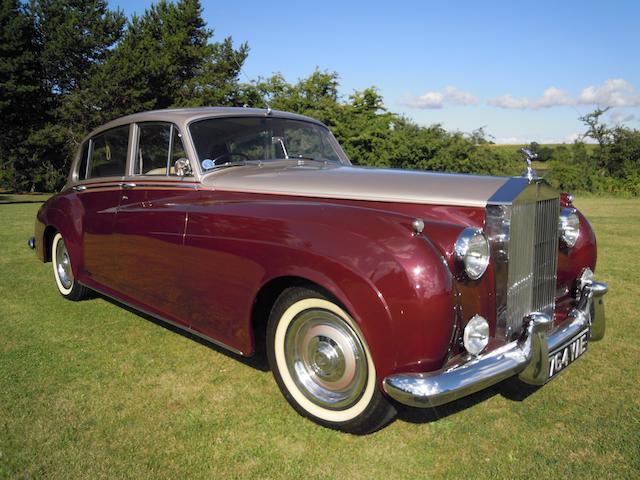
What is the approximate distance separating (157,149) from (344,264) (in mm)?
2161

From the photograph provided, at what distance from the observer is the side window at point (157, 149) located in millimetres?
3658

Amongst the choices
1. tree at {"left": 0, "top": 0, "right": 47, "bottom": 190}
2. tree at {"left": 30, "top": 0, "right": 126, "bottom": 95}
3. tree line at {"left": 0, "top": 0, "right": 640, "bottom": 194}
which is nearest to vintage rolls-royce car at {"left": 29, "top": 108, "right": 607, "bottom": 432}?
tree line at {"left": 0, "top": 0, "right": 640, "bottom": 194}

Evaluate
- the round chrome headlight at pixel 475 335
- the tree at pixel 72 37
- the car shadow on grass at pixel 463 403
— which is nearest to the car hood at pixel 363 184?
the round chrome headlight at pixel 475 335

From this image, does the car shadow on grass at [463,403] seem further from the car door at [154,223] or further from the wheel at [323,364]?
the car door at [154,223]

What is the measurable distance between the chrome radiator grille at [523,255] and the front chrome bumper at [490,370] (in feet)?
0.49

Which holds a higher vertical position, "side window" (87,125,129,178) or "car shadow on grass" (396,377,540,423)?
"side window" (87,125,129,178)

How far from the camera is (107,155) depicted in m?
4.43

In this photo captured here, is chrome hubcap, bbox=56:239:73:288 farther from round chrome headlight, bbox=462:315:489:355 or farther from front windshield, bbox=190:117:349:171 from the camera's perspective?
round chrome headlight, bbox=462:315:489:355

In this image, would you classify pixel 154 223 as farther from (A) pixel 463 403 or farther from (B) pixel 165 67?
(B) pixel 165 67

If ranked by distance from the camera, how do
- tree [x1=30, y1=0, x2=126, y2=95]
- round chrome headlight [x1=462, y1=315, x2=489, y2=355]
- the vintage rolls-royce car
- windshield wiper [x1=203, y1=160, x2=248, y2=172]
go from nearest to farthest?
the vintage rolls-royce car, round chrome headlight [x1=462, y1=315, x2=489, y2=355], windshield wiper [x1=203, y1=160, x2=248, y2=172], tree [x1=30, y1=0, x2=126, y2=95]

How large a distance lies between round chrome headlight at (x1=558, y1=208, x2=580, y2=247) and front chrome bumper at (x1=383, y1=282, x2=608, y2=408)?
1.91 feet

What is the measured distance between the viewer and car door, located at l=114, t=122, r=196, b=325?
11.0 feet

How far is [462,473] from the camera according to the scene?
2.24 m

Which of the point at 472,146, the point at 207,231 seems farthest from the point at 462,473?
the point at 472,146
